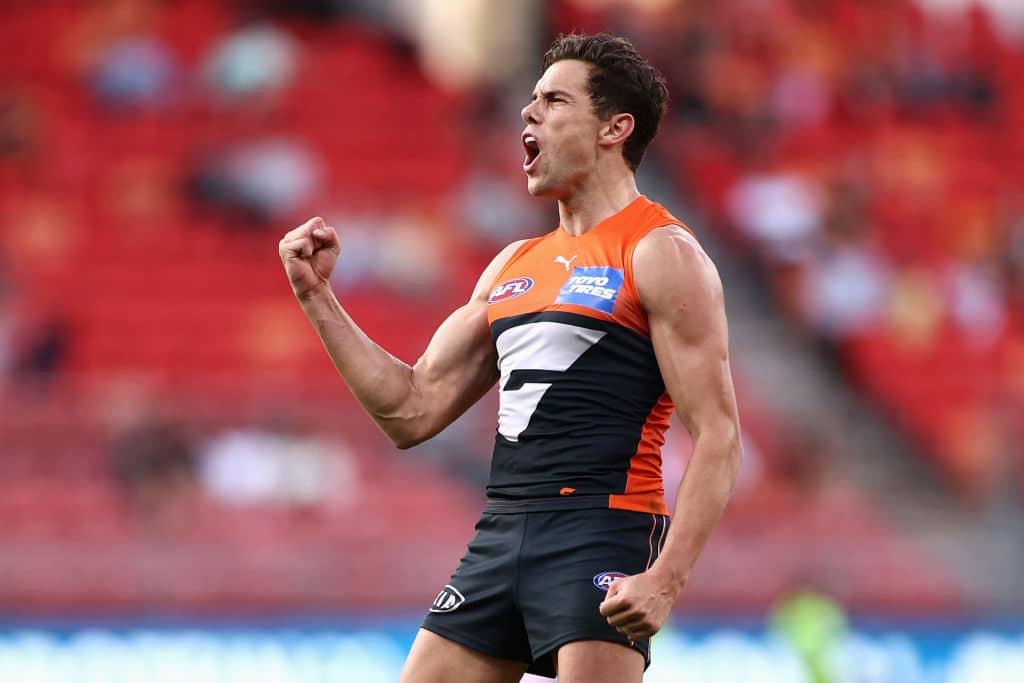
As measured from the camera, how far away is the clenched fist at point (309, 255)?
434 cm

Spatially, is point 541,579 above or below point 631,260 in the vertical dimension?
below

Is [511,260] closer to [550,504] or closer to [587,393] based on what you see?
[587,393]

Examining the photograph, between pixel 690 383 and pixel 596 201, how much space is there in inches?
26.7

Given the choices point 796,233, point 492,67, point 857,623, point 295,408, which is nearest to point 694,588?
point 857,623

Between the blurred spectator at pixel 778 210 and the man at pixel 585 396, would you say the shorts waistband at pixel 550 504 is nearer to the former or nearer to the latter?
the man at pixel 585 396

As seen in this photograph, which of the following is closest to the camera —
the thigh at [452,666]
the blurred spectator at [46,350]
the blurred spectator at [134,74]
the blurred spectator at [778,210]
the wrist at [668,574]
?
the wrist at [668,574]

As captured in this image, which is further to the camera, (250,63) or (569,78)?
(250,63)

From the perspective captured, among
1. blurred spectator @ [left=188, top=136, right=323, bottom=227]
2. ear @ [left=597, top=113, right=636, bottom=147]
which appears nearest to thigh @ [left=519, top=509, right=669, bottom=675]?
ear @ [left=597, top=113, right=636, bottom=147]

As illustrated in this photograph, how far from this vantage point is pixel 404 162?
47.4ft

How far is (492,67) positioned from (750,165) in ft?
9.15

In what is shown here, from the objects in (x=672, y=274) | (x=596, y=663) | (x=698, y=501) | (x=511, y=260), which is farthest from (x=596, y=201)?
(x=596, y=663)

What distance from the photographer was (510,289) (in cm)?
433

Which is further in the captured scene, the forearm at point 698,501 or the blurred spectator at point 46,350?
the blurred spectator at point 46,350

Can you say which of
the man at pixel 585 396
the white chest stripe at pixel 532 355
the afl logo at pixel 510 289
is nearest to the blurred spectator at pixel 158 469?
the man at pixel 585 396
